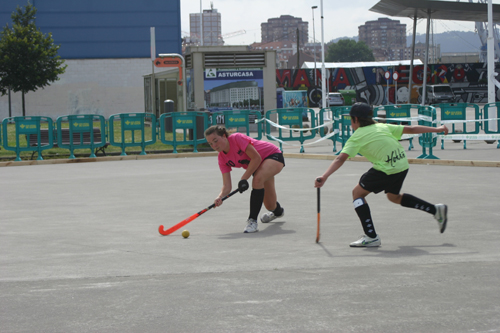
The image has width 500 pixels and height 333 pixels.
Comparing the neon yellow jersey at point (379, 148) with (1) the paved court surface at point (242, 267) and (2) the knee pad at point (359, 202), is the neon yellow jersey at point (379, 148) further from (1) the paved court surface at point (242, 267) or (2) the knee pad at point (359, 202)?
(1) the paved court surface at point (242, 267)

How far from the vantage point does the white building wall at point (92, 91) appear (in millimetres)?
48250

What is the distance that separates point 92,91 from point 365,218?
45.0 m

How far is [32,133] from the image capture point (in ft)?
59.8

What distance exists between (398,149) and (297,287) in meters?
2.18

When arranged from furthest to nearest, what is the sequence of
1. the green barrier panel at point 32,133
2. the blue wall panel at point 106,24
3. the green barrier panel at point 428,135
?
1. the blue wall panel at point 106,24
2. the green barrier panel at point 32,133
3. the green barrier panel at point 428,135

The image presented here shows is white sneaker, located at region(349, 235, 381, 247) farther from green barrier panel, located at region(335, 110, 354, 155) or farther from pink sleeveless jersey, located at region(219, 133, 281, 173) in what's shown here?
green barrier panel, located at region(335, 110, 354, 155)

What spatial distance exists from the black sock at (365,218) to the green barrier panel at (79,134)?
13474mm

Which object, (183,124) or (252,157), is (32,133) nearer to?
(183,124)

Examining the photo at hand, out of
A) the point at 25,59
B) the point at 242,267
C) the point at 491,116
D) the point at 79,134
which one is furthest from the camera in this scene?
the point at 25,59

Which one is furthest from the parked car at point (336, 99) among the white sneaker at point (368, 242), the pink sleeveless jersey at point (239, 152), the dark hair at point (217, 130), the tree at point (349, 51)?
the tree at point (349, 51)

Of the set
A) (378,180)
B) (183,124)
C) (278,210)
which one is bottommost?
(278,210)

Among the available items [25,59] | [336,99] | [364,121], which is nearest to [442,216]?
[364,121]

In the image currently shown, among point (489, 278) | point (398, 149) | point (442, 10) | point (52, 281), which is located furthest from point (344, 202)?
point (442, 10)

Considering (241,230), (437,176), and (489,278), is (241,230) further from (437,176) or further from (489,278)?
(437,176)
